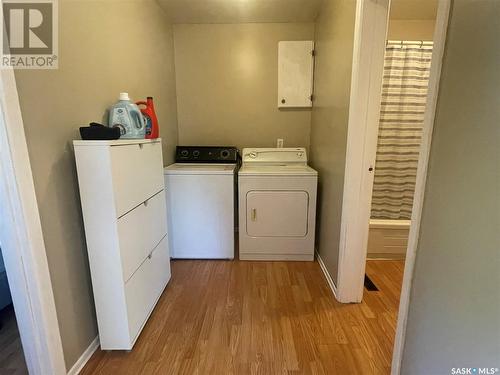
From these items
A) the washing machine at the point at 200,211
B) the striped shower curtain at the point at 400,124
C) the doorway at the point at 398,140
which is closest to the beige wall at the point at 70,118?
the washing machine at the point at 200,211

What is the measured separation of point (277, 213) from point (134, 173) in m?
1.32

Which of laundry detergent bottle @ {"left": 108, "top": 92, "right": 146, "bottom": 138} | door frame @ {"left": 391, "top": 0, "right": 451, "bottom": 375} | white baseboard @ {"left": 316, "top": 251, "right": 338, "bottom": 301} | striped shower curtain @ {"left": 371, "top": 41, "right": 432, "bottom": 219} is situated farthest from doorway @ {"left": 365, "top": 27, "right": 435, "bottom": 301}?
laundry detergent bottle @ {"left": 108, "top": 92, "right": 146, "bottom": 138}

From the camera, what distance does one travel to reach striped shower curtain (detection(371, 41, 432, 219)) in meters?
2.28

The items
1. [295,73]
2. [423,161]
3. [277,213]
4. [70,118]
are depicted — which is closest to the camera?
[423,161]

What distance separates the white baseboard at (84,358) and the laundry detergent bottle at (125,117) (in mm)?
1183

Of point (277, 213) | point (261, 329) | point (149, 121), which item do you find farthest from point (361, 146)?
point (149, 121)

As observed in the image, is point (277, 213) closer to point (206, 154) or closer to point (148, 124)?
point (206, 154)

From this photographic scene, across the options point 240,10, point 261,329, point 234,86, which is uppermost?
point 240,10

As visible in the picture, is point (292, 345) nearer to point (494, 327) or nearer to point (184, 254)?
point (494, 327)

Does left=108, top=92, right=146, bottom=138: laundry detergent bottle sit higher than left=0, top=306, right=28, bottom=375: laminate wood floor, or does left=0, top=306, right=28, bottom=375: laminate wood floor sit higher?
left=108, top=92, right=146, bottom=138: laundry detergent bottle

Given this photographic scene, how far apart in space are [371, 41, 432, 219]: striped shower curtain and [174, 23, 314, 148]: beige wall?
83 centimetres

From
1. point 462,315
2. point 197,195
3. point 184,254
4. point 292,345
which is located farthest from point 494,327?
point 184,254

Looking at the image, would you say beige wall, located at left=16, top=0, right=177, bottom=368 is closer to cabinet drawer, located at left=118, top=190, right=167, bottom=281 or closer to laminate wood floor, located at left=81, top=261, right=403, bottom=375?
cabinet drawer, located at left=118, top=190, right=167, bottom=281

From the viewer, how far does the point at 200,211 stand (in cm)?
235
